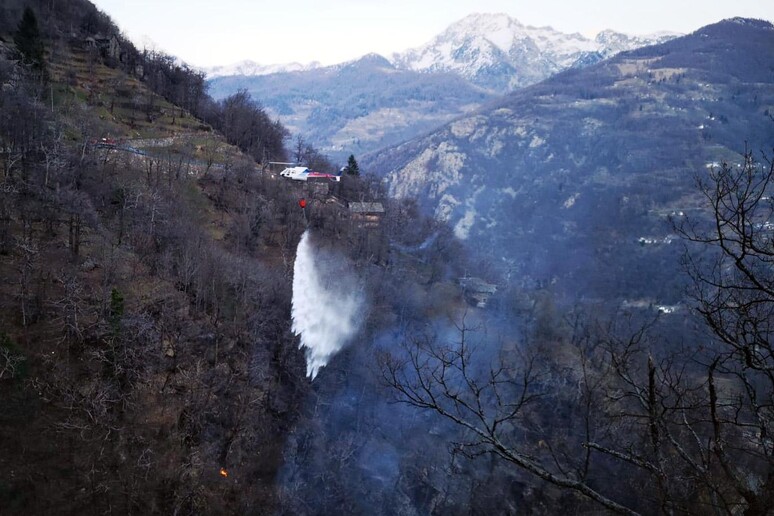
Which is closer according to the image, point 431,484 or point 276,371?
point 276,371

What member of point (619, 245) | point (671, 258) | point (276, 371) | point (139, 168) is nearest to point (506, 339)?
point (276, 371)

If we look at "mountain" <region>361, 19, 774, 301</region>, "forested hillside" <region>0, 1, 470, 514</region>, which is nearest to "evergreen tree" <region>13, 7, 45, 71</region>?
"forested hillside" <region>0, 1, 470, 514</region>

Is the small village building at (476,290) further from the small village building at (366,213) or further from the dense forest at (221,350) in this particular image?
the small village building at (366,213)

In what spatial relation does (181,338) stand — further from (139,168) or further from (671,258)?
(671,258)

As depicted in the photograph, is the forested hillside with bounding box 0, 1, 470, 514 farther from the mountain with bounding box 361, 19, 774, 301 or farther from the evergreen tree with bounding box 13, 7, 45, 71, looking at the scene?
the mountain with bounding box 361, 19, 774, 301

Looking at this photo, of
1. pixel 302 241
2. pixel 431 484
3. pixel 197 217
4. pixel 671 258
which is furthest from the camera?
pixel 671 258

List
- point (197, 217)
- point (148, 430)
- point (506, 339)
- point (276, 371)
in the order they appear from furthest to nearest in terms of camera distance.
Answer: point (506, 339) < point (197, 217) < point (276, 371) < point (148, 430)

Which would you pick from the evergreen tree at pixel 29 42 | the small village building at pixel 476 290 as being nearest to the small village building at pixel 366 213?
the small village building at pixel 476 290

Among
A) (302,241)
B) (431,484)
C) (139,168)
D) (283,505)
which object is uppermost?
(139,168)
